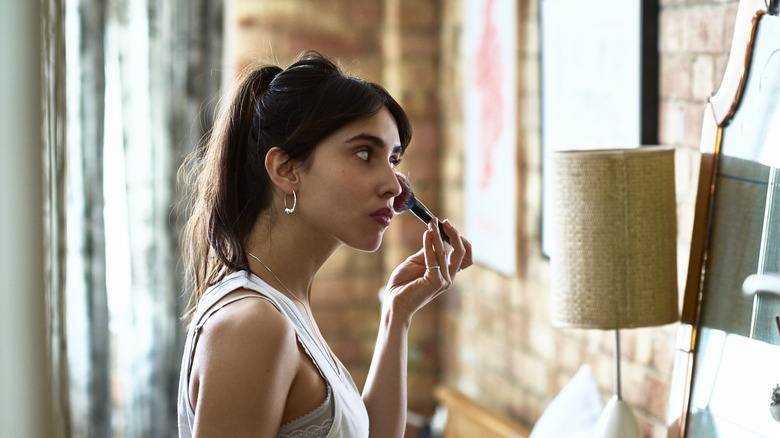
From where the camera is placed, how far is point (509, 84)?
8.11ft

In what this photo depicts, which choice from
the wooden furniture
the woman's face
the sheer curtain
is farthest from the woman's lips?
the sheer curtain

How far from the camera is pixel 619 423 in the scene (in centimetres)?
143

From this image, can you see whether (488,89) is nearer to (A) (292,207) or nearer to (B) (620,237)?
(B) (620,237)

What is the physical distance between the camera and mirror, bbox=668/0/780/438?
1183 millimetres

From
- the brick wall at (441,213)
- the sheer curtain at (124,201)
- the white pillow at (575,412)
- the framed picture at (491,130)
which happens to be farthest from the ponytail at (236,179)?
the sheer curtain at (124,201)

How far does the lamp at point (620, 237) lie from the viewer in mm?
1371

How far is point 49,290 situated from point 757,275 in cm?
200

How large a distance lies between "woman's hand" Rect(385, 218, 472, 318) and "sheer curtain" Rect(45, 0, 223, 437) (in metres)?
1.54

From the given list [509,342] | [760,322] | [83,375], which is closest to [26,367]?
[83,375]

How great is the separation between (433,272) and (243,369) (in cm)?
42

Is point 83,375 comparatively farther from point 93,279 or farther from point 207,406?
point 207,406

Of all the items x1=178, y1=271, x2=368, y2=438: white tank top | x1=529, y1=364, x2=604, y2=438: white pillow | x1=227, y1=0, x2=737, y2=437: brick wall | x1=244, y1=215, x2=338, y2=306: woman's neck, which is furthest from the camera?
x1=227, y1=0, x2=737, y2=437: brick wall

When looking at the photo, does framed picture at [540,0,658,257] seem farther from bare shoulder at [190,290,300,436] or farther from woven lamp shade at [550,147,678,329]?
bare shoulder at [190,290,300,436]

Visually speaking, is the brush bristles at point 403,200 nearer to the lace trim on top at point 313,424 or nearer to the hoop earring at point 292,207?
the hoop earring at point 292,207
